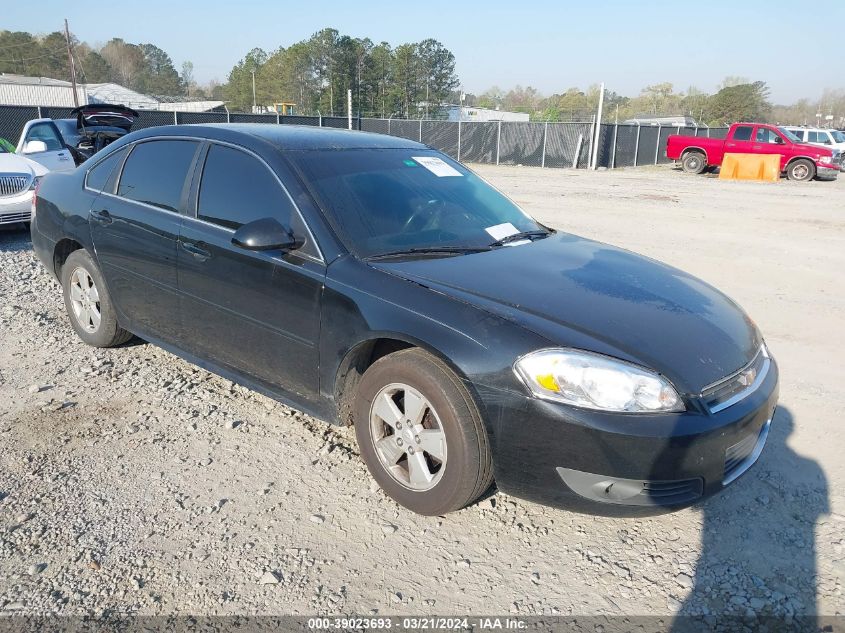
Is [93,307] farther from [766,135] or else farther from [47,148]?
[766,135]

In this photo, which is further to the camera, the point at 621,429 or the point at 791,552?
the point at 791,552

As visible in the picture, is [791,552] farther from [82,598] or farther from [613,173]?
[613,173]

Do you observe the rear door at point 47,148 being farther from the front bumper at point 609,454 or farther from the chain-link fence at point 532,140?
the chain-link fence at point 532,140

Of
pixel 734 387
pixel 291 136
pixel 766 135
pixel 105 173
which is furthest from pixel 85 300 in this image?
pixel 766 135

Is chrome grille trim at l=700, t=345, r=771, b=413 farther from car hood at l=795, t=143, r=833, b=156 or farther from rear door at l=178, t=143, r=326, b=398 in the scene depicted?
car hood at l=795, t=143, r=833, b=156

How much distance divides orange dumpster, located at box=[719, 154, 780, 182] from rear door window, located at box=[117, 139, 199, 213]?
22.8 m

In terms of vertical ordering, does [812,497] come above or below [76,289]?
below

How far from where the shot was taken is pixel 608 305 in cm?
296

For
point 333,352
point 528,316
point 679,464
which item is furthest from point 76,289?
point 679,464

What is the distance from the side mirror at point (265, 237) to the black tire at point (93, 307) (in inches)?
71.7

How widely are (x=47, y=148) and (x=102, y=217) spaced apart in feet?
27.7

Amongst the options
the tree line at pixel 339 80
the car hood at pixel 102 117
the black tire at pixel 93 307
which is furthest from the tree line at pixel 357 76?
the black tire at pixel 93 307

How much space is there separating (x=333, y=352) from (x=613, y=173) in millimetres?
25680

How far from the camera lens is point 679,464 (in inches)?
99.3
